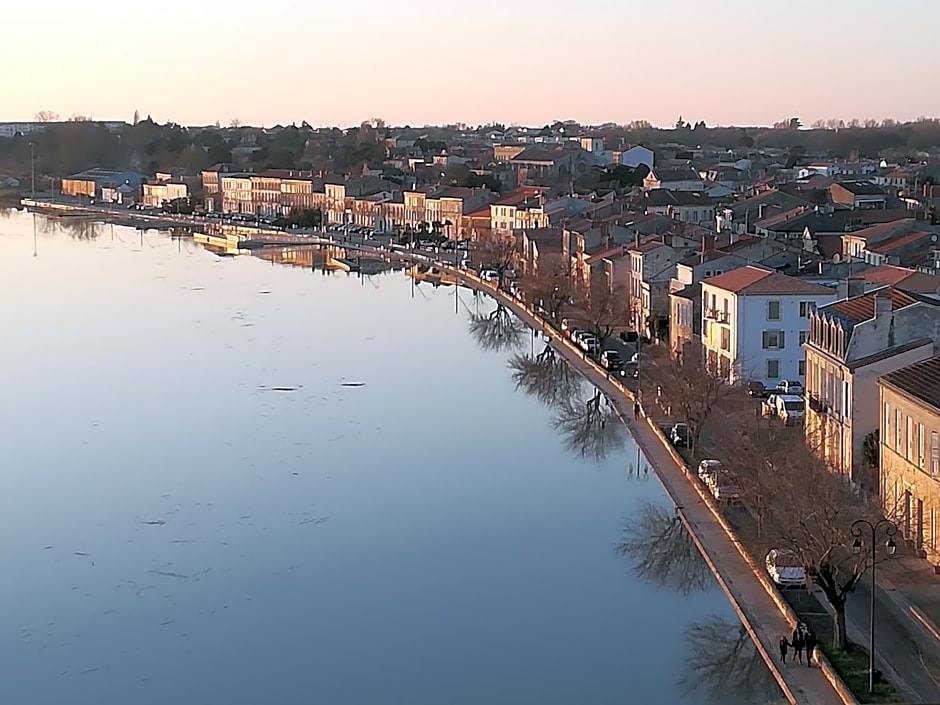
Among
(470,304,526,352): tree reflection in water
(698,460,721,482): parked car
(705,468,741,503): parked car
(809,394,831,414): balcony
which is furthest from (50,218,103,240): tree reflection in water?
(705,468,741,503): parked car

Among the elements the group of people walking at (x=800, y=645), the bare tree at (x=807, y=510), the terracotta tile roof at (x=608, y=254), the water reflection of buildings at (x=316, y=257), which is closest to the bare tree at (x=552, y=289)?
the terracotta tile roof at (x=608, y=254)

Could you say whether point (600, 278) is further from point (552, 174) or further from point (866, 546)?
point (552, 174)

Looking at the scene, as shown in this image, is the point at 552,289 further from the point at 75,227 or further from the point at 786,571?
the point at 75,227

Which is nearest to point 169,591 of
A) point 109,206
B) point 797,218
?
point 797,218

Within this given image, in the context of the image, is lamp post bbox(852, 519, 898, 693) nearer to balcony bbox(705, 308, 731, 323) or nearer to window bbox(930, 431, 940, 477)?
window bbox(930, 431, 940, 477)

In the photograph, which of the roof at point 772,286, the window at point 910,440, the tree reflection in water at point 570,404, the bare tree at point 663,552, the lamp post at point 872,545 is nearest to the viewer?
the lamp post at point 872,545

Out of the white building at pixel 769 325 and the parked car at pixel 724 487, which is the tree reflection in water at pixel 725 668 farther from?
the white building at pixel 769 325

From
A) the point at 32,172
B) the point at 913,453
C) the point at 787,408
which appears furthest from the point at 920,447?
the point at 32,172
